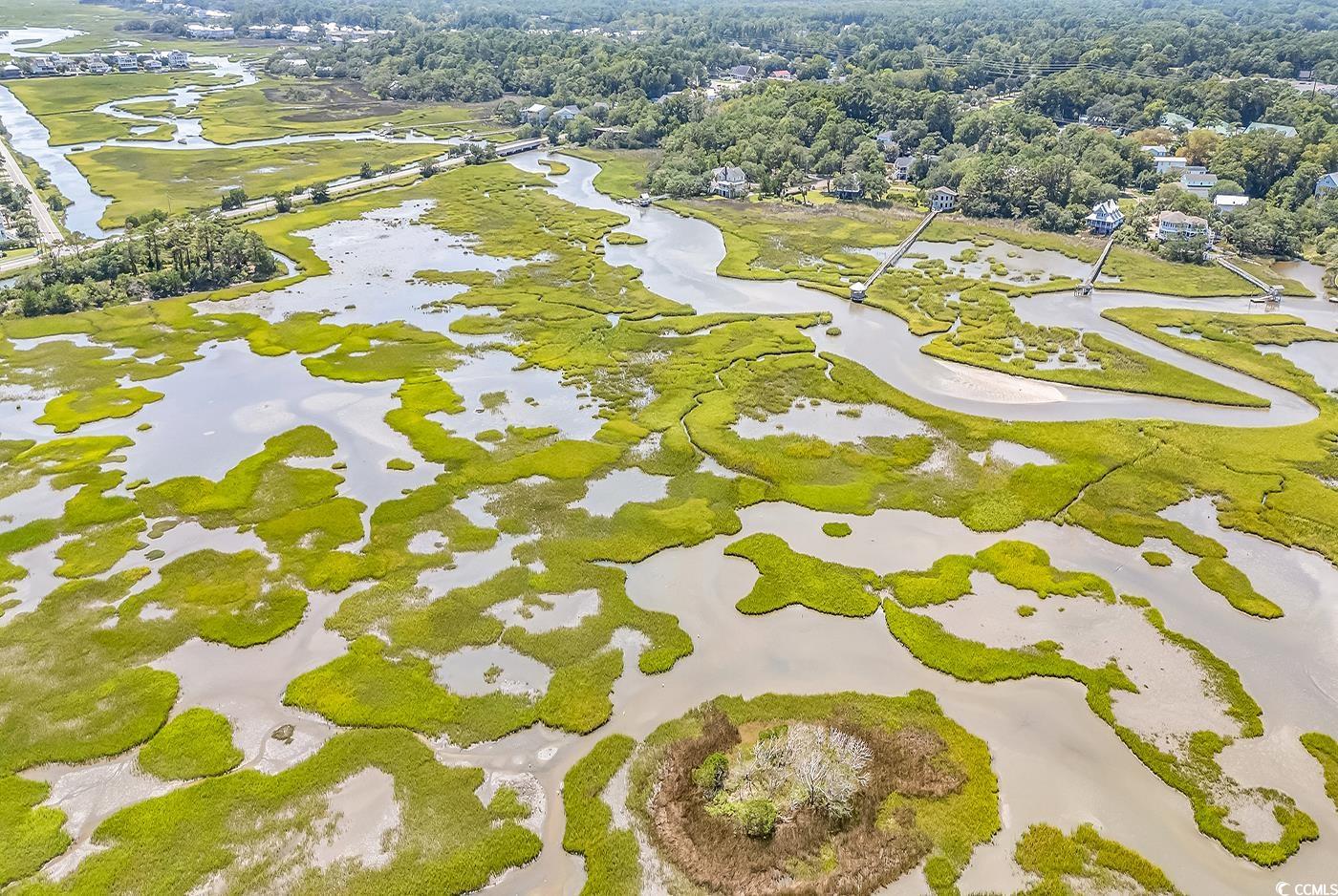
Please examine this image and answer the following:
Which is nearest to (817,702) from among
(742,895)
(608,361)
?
(742,895)

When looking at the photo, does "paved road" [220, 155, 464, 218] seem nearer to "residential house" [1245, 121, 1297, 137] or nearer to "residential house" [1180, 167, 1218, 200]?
"residential house" [1180, 167, 1218, 200]

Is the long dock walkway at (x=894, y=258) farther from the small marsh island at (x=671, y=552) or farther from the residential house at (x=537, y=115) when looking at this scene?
the residential house at (x=537, y=115)

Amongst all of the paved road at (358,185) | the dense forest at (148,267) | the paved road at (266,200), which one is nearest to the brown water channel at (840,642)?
the dense forest at (148,267)

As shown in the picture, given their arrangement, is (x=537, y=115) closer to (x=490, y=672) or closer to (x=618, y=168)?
(x=618, y=168)

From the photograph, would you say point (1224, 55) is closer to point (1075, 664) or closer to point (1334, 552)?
point (1334, 552)

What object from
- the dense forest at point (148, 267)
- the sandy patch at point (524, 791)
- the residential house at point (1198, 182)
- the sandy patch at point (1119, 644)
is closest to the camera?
the sandy patch at point (524, 791)

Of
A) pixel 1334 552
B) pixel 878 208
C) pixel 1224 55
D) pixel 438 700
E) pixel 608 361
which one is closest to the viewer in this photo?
pixel 438 700

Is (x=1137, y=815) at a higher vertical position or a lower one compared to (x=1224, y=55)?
lower

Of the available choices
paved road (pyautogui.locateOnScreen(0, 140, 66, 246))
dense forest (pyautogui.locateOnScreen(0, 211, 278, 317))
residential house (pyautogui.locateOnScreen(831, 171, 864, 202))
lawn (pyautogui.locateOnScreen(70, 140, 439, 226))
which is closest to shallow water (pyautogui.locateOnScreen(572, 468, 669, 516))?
dense forest (pyautogui.locateOnScreen(0, 211, 278, 317))
